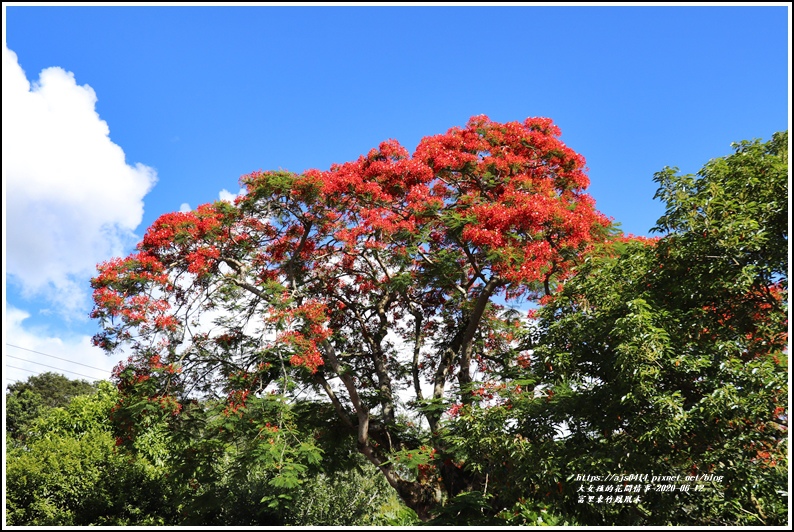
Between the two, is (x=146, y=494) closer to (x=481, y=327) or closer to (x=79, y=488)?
(x=79, y=488)

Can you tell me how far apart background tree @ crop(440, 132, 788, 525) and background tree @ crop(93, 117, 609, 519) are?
4.92 feet

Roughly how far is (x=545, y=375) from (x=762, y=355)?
2.43 metres

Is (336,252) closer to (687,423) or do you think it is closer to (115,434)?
(115,434)

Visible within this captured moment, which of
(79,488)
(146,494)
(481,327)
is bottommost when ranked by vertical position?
(146,494)

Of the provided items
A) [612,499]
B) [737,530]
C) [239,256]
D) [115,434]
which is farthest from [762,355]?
[115,434]

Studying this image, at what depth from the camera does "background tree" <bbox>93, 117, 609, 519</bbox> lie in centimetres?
951

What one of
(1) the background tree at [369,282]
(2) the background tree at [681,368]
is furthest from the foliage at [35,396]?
(2) the background tree at [681,368]

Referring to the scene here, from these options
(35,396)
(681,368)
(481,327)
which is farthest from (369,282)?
(35,396)

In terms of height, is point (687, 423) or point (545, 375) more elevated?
point (545, 375)

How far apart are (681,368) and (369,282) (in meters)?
7.21

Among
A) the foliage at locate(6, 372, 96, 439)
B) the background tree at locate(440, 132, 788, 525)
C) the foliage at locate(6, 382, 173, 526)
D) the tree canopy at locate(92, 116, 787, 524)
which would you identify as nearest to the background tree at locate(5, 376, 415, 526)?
the foliage at locate(6, 382, 173, 526)

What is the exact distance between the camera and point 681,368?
19.0ft

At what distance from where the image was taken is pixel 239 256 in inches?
427

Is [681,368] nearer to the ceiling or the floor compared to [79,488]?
nearer to the ceiling
